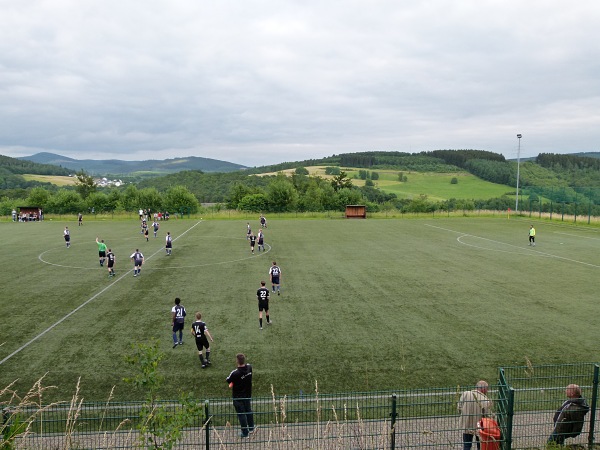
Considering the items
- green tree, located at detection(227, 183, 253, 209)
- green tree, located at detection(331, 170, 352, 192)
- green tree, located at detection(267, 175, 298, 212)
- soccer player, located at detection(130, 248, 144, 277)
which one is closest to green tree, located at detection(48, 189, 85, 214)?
green tree, located at detection(227, 183, 253, 209)

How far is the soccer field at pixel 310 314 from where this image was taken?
38.0 feet

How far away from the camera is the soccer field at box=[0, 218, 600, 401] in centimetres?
1158

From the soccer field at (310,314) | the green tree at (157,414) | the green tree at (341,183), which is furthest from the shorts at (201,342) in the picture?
the green tree at (341,183)

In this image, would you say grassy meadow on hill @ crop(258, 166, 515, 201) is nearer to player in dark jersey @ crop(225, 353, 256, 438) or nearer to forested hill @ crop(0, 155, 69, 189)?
forested hill @ crop(0, 155, 69, 189)

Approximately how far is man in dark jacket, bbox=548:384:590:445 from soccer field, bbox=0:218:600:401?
349 cm

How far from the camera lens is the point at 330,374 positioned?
37.5ft

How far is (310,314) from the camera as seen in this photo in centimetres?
1658

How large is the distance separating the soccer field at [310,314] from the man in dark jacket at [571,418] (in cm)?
349

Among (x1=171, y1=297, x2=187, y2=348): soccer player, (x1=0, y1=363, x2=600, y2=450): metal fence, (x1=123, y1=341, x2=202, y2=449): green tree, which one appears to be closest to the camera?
(x1=123, y1=341, x2=202, y2=449): green tree

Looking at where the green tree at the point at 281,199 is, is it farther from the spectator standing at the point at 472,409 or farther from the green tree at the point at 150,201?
the spectator standing at the point at 472,409

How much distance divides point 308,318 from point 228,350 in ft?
12.6

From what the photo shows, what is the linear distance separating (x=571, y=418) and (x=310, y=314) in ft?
32.6

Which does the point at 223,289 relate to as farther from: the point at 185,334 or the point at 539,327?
the point at 539,327

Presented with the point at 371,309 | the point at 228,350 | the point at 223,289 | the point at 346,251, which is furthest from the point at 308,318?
the point at 346,251
